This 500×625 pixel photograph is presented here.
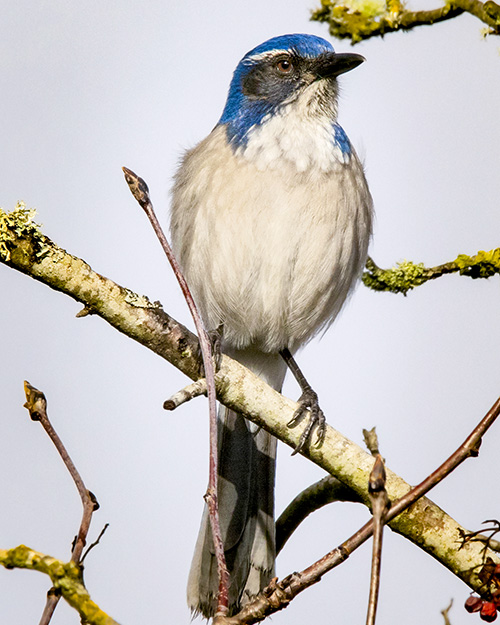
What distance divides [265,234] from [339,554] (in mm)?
3356

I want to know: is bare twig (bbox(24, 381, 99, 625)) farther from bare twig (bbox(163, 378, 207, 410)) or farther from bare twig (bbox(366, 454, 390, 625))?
bare twig (bbox(163, 378, 207, 410))

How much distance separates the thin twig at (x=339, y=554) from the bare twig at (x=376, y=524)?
81 millimetres

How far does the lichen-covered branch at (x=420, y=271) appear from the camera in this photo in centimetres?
440

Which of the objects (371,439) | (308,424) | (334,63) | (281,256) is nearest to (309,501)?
(308,424)

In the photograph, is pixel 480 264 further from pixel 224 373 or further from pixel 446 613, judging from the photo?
pixel 446 613

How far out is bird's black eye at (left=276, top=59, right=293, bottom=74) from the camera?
232 inches

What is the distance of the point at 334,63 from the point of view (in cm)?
573

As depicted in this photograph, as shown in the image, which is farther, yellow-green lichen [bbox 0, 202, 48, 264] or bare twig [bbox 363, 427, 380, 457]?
yellow-green lichen [bbox 0, 202, 48, 264]

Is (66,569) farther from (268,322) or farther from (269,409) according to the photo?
(268,322)

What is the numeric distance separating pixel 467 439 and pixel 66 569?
3.63 feet

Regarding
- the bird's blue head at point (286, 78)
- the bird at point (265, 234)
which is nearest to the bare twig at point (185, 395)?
the bird at point (265, 234)

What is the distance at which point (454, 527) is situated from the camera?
385cm

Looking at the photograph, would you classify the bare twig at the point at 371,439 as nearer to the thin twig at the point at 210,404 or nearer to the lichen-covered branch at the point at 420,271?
the thin twig at the point at 210,404

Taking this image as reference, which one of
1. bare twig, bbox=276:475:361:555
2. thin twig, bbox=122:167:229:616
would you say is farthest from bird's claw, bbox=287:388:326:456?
thin twig, bbox=122:167:229:616
